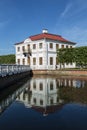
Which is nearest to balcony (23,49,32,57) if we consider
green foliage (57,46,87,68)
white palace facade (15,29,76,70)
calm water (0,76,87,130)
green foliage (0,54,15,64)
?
white palace facade (15,29,76,70)

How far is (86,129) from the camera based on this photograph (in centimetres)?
715

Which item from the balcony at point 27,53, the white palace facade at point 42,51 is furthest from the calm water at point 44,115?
the balcony at point 27,53

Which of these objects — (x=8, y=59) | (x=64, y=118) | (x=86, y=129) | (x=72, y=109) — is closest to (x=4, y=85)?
(x=72, y=109)

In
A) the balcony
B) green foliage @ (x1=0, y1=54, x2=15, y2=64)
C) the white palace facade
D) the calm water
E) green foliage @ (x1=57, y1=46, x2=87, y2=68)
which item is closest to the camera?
the calm water

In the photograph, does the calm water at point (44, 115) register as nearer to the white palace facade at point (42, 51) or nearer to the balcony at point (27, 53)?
the white palace facade at point (42, 51)

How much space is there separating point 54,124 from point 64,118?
93 cm

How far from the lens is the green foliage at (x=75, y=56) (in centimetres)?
3653

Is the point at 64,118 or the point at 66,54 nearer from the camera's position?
the point at 64,118

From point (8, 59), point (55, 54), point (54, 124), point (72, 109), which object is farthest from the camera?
point (8, 59)

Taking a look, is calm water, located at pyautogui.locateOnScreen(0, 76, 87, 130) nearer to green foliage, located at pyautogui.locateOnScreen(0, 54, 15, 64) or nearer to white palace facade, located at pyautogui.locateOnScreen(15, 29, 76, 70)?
white palace facade, located at pyautogui.locateOnScreen(15, 29, 76, 70)

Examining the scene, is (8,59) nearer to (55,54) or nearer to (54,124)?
(55,54)

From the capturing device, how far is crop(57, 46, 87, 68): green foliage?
1438 inches

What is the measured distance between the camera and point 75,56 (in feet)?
125

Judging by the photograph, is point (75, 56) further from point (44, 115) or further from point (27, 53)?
point (44, 115)
